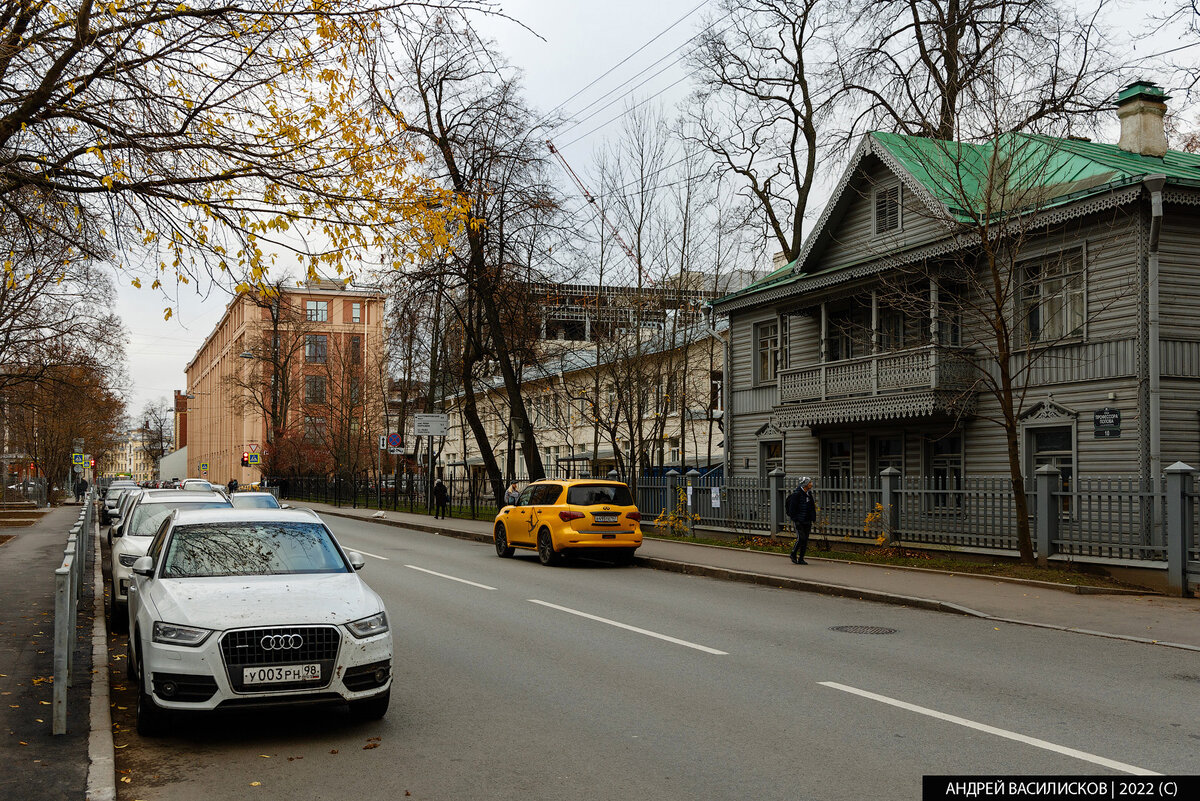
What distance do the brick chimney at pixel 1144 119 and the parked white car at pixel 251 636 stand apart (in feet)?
72.9

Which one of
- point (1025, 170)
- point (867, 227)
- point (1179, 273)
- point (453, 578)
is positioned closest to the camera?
point (453, 578)

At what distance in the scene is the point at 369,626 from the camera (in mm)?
7180

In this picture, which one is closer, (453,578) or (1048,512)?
(1048,512)

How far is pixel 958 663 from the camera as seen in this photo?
988 centimetres

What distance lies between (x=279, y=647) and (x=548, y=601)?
812 cm

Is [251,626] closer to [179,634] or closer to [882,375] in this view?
[179,634]

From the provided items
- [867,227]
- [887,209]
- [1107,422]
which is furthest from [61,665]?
[867,227]

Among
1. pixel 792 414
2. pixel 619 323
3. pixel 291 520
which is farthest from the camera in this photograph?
pixel 619 323

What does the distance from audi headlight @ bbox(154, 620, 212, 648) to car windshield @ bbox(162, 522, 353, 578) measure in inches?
39.5

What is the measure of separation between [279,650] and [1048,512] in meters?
14.4

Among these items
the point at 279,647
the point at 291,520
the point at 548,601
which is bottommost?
the point at 548,601

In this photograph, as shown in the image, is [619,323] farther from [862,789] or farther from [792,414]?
[862,789]

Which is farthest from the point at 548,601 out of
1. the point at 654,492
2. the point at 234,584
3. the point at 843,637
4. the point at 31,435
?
the point at 31,435

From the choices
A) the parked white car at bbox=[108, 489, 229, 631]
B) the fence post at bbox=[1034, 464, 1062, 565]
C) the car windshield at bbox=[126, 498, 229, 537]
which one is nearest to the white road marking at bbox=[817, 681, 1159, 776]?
the parked white car at bbox=[108, 489, 229, 631]
